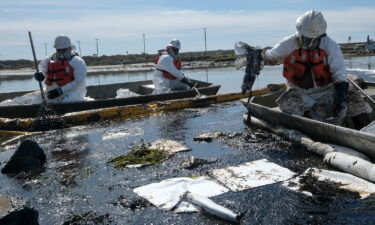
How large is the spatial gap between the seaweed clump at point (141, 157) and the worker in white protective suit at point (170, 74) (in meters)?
5.55

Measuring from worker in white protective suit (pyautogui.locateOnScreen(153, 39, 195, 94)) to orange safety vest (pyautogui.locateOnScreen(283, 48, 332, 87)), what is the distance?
5.01 metres

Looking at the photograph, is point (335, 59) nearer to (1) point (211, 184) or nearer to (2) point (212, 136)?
(2) point (212, 136)

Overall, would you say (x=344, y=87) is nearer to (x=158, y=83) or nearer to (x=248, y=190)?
(x=248, y=190)

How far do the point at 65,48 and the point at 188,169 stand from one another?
241 inches

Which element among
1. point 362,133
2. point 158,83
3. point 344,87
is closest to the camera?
point 362,133

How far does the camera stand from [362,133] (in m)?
5.05

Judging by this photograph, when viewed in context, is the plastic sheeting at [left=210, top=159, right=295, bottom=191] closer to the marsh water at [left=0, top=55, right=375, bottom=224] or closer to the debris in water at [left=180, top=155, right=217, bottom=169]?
the marsh water at [left=0, top=55, right=375, bottom=224]

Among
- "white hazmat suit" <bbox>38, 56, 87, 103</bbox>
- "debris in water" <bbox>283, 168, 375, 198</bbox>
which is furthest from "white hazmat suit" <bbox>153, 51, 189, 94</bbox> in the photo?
"debris in water" <bbox>283, 168, 375, 198</bbox>

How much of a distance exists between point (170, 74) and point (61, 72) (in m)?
3.17

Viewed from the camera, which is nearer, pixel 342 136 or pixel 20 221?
pixel 20 221

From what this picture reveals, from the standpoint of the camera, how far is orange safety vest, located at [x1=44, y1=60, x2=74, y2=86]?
10.1 meters

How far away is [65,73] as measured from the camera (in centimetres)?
1011

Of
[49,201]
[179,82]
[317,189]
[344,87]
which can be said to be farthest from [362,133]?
[179,82]

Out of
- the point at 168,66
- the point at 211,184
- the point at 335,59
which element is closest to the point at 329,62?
the point at 335,59
